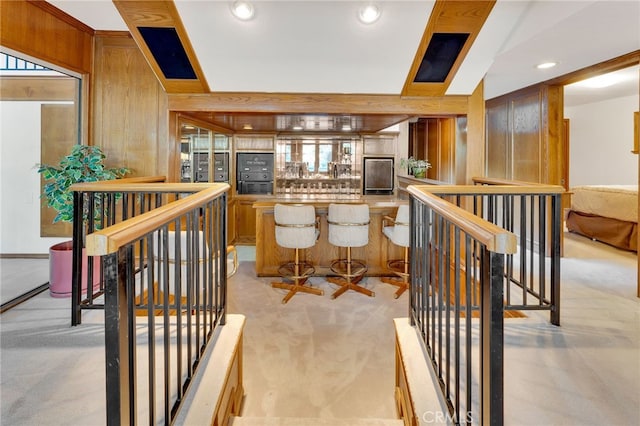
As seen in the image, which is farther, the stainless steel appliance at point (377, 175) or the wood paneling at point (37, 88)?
the stainless steel appliance at point (377, 175)

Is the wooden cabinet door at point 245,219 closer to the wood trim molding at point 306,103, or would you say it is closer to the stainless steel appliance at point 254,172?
the stainless steel appliance at point 254,172

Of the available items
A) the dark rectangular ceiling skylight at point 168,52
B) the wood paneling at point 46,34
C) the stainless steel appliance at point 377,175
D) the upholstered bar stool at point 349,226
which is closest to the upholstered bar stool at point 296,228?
the upholstered bar stool at point 349,226

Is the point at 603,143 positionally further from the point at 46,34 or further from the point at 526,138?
the point at 46,34

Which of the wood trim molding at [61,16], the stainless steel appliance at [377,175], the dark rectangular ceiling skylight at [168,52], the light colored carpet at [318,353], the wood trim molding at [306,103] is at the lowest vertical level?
the light colored carpet at [318,353]

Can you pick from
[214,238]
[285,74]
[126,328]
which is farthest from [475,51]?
[126,328]

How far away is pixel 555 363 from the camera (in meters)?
1.85

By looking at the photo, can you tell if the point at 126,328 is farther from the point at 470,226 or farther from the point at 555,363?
the point at 555,363

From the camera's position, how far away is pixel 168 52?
317 cm

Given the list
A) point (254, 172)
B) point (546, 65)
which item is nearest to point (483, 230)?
point (546, 65)

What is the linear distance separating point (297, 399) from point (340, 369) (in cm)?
40

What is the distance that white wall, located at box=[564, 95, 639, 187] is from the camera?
6.64m

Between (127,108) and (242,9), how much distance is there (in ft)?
6.27

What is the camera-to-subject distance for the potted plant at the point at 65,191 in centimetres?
296

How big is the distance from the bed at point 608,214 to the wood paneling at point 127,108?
585 cm
